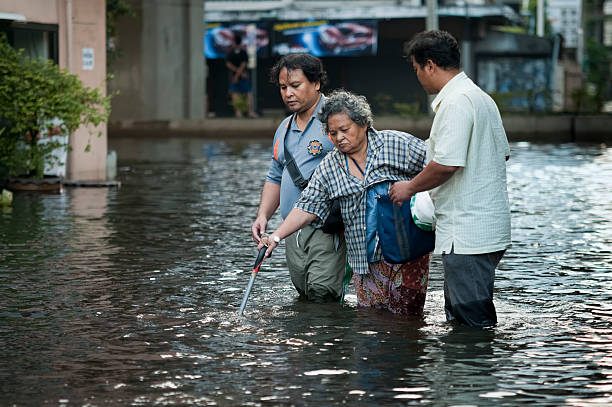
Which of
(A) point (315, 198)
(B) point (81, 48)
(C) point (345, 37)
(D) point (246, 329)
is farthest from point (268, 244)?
(C) point (345, 37)

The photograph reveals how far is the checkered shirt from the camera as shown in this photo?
6.84m

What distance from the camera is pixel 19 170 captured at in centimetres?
1562

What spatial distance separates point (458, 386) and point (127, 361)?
5.56 feet

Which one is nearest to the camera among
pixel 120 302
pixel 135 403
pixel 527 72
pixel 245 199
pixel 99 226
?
pixel 135 403

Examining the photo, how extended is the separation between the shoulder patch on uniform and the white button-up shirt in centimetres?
114

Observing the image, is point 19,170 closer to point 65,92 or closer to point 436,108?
point 65,92

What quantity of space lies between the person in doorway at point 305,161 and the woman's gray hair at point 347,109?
1.43ft

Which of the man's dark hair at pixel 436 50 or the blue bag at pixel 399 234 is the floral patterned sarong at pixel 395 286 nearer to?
the blue bag at pixel 399 234

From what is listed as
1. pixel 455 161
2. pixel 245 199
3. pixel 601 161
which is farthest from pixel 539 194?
pixel 455 161

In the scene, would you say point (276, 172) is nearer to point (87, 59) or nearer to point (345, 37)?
point (87, 59)

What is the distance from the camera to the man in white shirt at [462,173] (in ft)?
20.4

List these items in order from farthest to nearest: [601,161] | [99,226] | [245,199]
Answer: [601,161] < [245,199] < [99,226]

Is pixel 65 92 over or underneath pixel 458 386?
over

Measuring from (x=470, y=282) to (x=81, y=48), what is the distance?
1154 centimetres
